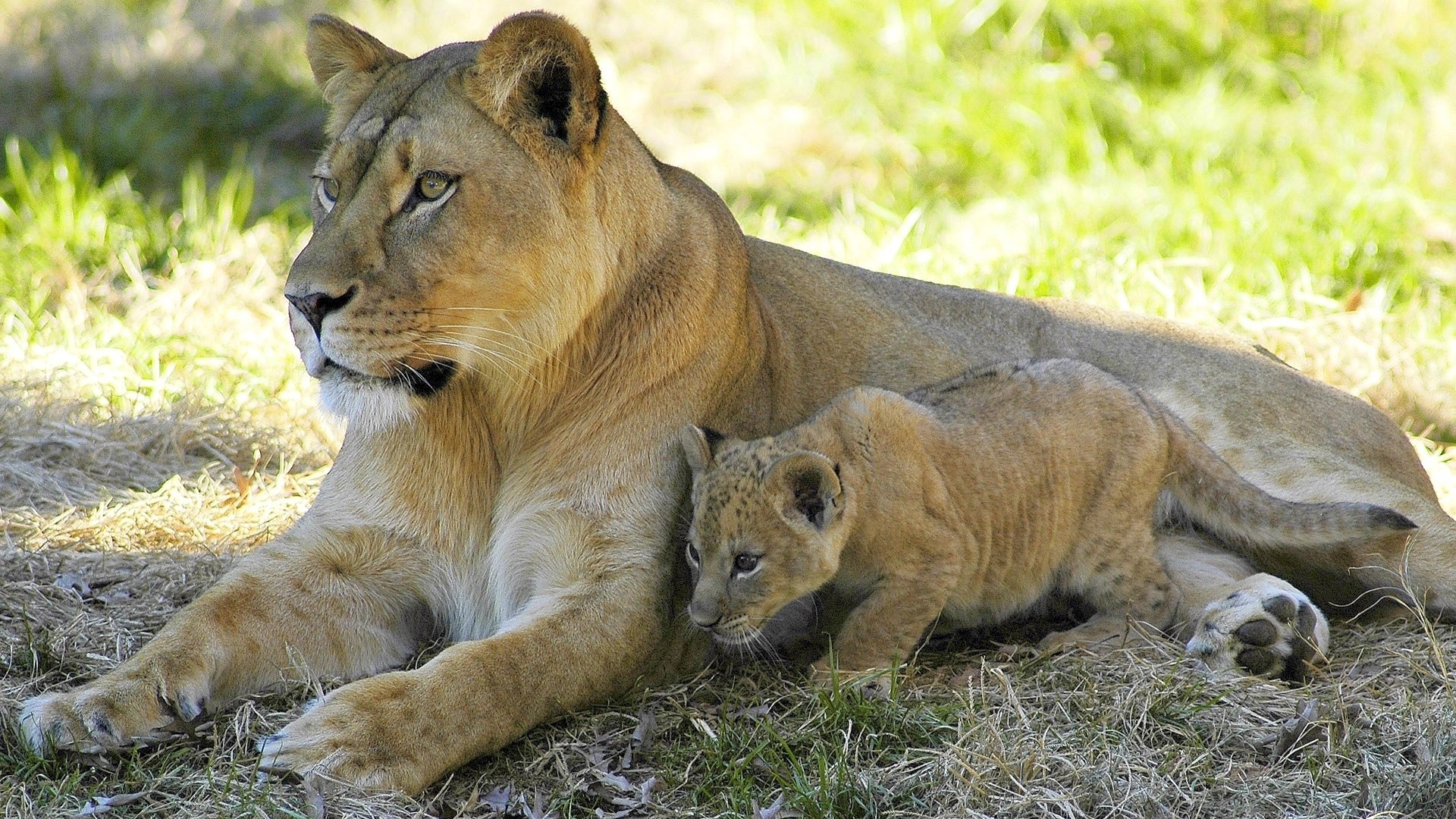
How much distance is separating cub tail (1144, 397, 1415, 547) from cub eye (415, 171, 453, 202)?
183cm

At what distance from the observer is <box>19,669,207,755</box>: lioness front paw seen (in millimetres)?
2996

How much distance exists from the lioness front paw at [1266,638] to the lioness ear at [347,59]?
226 centimetres

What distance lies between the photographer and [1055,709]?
3207 mm

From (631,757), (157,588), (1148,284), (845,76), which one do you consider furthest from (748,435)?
(845,76)

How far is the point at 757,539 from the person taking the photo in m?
3.22

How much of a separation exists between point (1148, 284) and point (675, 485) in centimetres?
327

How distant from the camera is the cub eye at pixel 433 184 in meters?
3.18

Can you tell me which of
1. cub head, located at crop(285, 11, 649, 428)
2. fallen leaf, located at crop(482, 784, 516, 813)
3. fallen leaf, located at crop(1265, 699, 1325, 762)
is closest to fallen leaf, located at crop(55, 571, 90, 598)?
cub head, located at crop(285, 11, 649, 428)

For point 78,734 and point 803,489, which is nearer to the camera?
point 78,734

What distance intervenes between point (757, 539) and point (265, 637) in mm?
1107

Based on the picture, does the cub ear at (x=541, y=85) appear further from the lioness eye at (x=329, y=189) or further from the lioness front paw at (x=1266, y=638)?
the lioness front paw at (x=1266, y=638)

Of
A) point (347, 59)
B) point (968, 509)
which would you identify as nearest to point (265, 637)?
point (347, 59)

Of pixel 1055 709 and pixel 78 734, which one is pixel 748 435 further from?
pixel 78 734

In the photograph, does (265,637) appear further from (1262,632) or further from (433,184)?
(1262,632)
